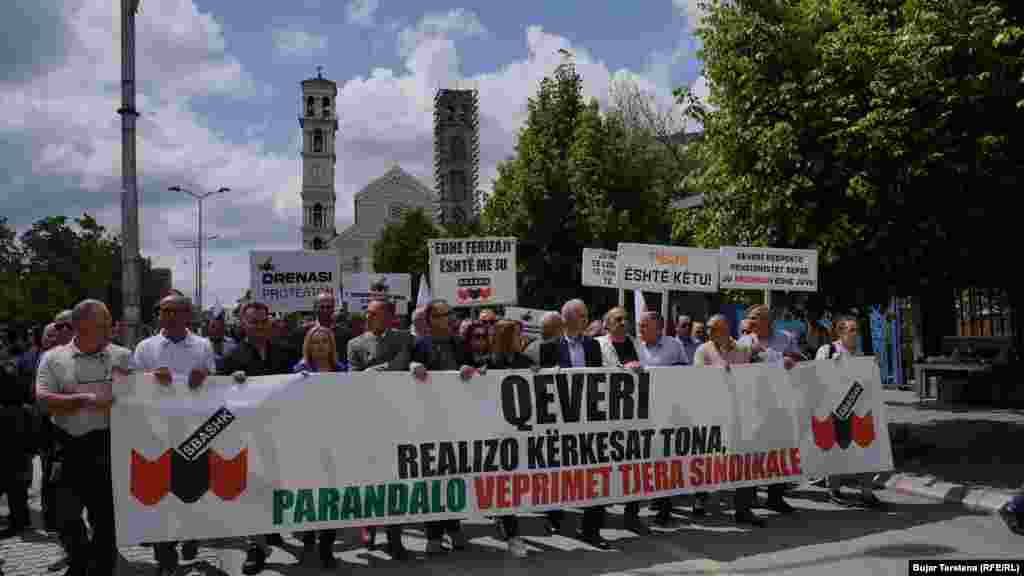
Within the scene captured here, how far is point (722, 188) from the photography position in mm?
11680

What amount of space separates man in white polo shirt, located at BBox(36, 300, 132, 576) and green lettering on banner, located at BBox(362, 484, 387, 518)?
5.70 feet

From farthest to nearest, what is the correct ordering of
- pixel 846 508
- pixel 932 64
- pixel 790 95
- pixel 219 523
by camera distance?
pixel 790 95, pixel 932 64, pixel 846 508, pixel 219 523

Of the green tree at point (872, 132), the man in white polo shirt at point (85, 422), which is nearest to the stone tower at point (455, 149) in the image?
the green tree at point (872, 132)

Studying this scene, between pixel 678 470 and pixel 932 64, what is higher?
pixel 932 64

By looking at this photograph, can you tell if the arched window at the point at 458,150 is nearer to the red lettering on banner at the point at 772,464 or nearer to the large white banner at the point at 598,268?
the large white banner at the point at 598,268

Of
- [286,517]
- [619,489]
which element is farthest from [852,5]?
[286,517]

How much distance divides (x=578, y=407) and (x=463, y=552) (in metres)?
1.52

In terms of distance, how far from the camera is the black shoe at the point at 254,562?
Answer: 6.56 m

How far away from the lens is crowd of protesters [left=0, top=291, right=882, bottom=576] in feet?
19.0

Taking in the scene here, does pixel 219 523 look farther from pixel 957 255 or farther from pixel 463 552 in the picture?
pixel 957 255

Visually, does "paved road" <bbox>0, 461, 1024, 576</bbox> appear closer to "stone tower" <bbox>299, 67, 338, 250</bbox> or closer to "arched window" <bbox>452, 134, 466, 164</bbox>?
"stone tower" <bbox>299, 67, 338, 250</bbox>

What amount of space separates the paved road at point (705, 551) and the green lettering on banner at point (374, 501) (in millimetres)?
416

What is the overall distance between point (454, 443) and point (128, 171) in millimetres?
7469

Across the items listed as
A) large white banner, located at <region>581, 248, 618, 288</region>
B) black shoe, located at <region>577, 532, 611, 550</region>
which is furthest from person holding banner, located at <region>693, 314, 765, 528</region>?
large white banner, located at <region>581, 248, 618, 288</region>
